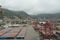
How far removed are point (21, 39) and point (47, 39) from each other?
11.9 meters

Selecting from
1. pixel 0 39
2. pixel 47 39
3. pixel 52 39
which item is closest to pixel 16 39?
pixel 0 39

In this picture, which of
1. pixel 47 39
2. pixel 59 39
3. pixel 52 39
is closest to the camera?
pixel 59 39

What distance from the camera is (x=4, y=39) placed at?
1294 centimetres

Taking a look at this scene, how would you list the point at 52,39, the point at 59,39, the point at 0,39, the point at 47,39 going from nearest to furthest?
the point at 0,39 → the point at 59,39 → the point at 52,39 → the point at 47,39

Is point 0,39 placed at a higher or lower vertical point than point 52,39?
higher

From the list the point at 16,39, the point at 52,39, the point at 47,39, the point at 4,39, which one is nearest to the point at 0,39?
the point at 4,39

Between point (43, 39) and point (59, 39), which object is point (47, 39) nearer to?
Result: point (43, 39)

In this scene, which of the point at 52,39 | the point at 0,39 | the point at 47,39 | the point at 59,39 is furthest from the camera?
the point at 47,39

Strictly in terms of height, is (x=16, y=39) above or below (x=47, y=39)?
above

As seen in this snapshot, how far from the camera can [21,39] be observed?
43.1 ft

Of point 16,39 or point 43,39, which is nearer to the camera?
point 16,39

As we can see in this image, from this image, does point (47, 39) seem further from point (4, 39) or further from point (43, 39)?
point (4, 39)

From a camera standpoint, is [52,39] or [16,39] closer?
[16,39]

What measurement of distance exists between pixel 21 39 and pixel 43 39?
1108 centimetres
